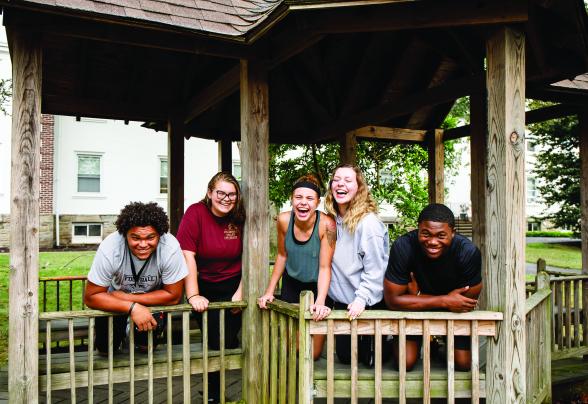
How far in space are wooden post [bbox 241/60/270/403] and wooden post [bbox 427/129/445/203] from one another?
17.6 ft

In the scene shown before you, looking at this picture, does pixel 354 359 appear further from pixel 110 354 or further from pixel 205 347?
pixel 110 354

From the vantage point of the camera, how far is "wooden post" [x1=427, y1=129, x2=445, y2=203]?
9266 mm

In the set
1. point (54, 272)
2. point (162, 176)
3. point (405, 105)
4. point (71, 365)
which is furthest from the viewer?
point (162, 176)

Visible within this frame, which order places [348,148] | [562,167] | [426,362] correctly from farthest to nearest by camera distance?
1. [562,167]
2. [348,148]
3. [426,362]

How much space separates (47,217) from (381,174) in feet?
45.8

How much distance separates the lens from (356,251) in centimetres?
414

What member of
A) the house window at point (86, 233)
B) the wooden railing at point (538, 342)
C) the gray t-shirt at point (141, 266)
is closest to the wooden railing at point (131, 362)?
the gray t-shirt at point (141, 266)

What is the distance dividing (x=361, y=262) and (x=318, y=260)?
14.5 inches

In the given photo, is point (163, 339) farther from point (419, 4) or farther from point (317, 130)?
point (317, 130)

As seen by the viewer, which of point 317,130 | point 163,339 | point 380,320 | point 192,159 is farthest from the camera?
point 192,159

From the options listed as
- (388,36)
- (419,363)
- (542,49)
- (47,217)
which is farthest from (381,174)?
(47,217)

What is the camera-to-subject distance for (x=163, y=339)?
17.8ft

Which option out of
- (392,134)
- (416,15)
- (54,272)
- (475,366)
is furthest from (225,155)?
(54,272)

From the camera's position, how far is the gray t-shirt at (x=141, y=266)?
160 inches
